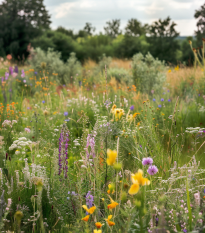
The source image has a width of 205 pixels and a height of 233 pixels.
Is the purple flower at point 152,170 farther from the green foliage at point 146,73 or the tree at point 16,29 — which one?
the tree at point 16,29

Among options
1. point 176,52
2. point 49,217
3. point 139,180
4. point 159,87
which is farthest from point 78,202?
point 176,52

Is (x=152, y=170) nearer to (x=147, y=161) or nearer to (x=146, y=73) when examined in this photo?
(x=147, y=161)

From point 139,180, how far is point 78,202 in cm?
71

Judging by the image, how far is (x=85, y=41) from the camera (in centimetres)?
1948

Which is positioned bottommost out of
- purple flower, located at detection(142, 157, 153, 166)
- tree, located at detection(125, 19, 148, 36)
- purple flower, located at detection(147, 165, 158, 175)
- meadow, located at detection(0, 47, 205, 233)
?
meadow, located at detection(0, 47, 205, 233)

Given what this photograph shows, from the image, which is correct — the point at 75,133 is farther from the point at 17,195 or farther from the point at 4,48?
the point at 4,48

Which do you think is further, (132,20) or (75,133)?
(132,20)

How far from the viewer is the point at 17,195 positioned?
1.85 meters

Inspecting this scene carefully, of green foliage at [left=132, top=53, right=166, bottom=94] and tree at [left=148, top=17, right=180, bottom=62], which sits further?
tree at [left=148, top=17, right=180, bottom=62]

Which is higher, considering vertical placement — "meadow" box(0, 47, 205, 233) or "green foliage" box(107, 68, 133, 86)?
"green foliage" box(107, 68, 133, 86)

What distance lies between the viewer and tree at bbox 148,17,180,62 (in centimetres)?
1518

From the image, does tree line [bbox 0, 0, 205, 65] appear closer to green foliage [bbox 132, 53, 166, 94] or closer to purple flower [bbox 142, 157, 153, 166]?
green foliage [bbox 132, 53, 166, 94]

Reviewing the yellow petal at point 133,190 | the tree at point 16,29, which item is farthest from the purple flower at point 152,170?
the tree at point 16,29

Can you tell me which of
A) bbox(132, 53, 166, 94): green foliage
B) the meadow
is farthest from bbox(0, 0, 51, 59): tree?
the meadow
